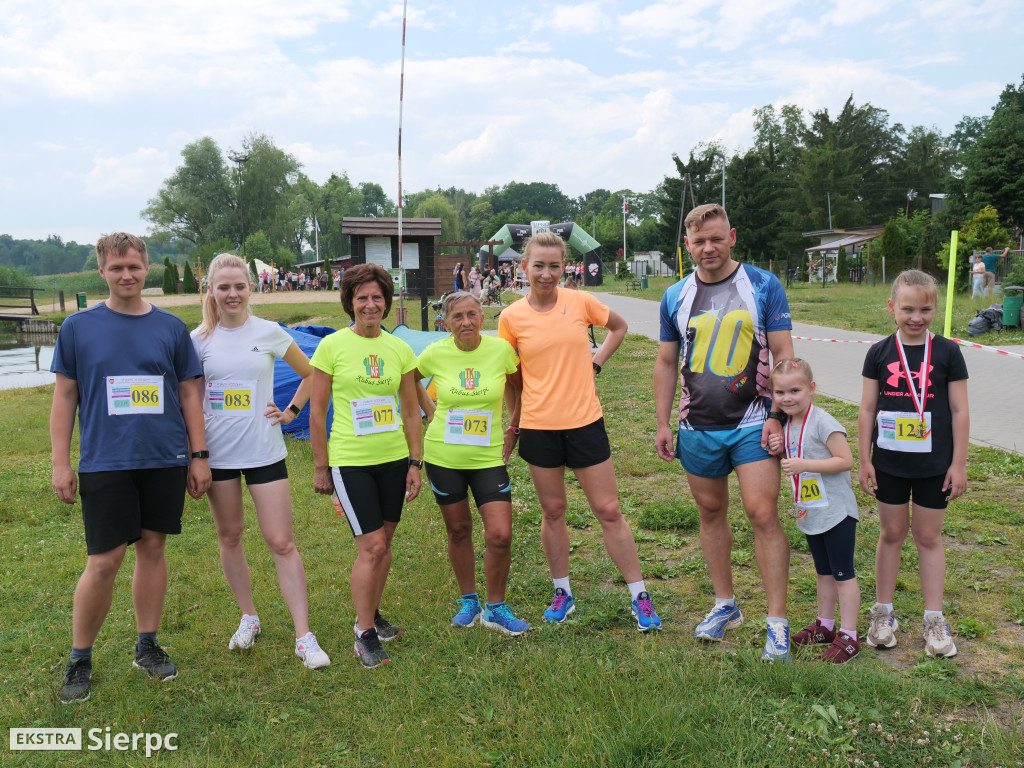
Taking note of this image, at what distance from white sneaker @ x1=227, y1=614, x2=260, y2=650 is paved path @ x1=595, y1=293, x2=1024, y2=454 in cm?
664

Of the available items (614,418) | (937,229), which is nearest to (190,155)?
(937,229)

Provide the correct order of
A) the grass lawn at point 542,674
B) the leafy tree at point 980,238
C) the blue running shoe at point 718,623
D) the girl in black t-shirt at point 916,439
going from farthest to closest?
the leafy tree at point 980,238 < the blue running shoe at point 718,623 < the girl in black t-shirt at point 916,439 < the grass lawn at point 542,674

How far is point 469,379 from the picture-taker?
3951 mm

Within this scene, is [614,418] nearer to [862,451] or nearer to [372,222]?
[862,451]

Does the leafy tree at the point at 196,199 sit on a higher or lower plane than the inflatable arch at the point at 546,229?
higher

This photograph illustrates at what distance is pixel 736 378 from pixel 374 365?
1.72 metres

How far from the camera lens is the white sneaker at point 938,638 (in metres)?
3.48

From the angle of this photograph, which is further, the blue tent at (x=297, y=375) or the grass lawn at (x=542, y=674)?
the blue tent at (x=297, y=375)

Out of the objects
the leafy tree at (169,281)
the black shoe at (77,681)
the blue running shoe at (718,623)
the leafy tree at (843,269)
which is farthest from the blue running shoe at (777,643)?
the leafy tree at (169,281)

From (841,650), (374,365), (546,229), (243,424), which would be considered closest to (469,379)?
(374,365)

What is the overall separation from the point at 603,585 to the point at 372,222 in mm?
13403

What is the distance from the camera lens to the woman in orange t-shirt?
3941mm

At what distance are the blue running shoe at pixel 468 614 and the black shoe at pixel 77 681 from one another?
5.63ft

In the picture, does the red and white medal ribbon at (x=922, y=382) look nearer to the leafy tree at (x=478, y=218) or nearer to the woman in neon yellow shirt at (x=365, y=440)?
the woman in neon yellow shirt at (x=365, y=440)
